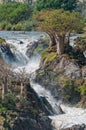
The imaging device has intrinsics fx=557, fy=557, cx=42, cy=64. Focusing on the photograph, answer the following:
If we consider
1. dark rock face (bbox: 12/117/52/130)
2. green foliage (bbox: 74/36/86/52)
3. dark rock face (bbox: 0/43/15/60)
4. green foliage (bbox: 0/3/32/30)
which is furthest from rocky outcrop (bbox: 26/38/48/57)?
green foliage (bbox: 0/3/32/30)

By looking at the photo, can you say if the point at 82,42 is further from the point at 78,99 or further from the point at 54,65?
the point at 78,99

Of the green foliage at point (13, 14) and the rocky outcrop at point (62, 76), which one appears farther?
the green foliage at point (13, 14)

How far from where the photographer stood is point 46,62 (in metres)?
44.8

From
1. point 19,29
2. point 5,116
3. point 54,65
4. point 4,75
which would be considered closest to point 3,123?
point 5,116

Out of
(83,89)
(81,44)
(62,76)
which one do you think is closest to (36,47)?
(81,44)

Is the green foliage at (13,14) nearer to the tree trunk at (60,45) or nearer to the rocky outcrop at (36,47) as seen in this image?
the rocky outcrop at (36,47)

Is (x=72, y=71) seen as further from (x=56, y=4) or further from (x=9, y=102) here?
(x=56, y=4)

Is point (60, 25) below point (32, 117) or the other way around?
the other way around

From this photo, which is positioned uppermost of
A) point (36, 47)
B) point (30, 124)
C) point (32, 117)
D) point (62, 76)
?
point (30, 124)

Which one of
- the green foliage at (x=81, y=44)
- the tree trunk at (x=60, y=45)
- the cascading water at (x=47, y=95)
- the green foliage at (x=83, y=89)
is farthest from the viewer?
the green foliage at (x=81, y=44)

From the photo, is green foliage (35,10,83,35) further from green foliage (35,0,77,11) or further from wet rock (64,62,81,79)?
green foliage (35,0,77,11)

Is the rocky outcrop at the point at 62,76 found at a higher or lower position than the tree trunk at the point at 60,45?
lower

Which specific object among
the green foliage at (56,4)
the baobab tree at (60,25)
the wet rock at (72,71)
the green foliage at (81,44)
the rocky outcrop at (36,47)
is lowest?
the green foliage at (56,4)

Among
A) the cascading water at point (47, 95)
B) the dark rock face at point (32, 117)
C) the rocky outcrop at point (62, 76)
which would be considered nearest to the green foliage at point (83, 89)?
the rocky outcrop at point (62, 76)
